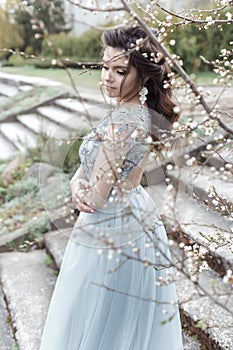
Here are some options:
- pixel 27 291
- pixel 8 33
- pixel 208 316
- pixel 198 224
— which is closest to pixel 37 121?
pixel 27 291

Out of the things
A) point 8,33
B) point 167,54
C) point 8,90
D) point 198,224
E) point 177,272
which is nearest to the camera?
point 167,54

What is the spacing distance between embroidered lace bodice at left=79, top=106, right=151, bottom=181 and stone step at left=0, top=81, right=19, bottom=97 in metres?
8.43

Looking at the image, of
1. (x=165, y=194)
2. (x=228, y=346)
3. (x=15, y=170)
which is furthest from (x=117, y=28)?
(x=15, y=170)

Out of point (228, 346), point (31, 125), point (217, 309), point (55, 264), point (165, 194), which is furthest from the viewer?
→ point (31, 125)

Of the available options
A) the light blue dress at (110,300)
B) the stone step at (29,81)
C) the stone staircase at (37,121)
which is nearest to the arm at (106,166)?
the light blue dress at (110,300)

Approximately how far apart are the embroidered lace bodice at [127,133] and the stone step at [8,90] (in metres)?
8.43

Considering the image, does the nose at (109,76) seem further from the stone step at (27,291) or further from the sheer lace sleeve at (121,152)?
the stone step at (27,291)

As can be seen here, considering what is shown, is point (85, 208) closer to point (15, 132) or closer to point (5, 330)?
point (5, 330)

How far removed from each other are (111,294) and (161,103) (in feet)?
2.77

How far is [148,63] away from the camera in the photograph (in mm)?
1780

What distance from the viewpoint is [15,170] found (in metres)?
5.37

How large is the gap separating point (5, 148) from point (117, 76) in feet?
17.8

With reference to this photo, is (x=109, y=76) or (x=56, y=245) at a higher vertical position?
(x=109, y=76)

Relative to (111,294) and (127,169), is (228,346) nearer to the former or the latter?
(111,294)
